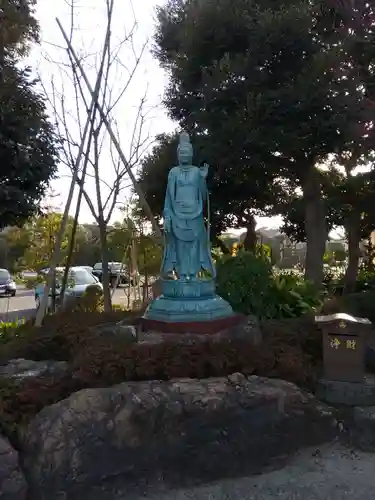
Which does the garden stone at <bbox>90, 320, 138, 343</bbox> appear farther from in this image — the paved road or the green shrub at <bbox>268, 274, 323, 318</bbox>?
the paved road

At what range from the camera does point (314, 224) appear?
399 inches

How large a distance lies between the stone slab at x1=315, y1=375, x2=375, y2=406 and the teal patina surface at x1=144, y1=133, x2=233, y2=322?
1240 mm

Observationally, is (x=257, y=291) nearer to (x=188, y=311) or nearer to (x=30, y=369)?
(x=188, y=311)

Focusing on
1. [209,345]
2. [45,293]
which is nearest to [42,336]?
[45,293]

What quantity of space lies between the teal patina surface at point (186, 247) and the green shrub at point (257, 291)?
59.2 inches

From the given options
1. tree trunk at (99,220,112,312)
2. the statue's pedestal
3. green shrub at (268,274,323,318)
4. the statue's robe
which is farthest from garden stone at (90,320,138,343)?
green shrub at (268,274,323,318)

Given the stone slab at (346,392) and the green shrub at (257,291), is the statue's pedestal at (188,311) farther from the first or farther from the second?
the green shrub at (257,291)

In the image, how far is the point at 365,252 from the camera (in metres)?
13.5

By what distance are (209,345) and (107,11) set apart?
5.35m

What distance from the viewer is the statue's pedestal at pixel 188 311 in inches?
180

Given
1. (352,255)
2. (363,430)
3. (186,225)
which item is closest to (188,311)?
(186,225)

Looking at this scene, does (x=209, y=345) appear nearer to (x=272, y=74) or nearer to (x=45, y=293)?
(x=45, y=293)

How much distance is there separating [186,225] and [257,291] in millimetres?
2113

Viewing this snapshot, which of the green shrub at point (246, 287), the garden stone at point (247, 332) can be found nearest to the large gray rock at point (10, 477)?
the garden stone at point (247, 332)
